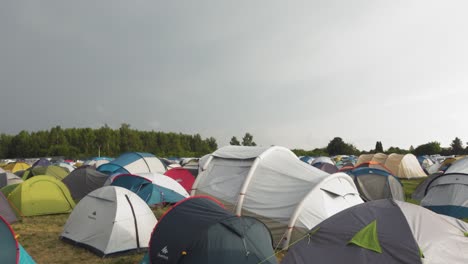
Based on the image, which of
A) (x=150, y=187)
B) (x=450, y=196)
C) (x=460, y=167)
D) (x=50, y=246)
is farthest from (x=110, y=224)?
(x=460, y=167)

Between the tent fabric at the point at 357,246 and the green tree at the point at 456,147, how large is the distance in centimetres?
6218

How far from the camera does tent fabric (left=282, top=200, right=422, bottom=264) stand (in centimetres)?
372

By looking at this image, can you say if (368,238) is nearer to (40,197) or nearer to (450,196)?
(450,196)

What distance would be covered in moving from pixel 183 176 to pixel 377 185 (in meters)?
7.72

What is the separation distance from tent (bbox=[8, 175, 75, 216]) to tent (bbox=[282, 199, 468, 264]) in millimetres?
9200

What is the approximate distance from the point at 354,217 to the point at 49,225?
340 inches

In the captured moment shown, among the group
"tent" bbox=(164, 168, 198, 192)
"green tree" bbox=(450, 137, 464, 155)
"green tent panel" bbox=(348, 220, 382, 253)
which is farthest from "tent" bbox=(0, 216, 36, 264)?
"green tree" bbox=(450, 137, 464, 155)

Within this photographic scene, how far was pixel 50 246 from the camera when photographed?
7383 mm

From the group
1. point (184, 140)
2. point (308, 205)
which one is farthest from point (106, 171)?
point (184, 140)

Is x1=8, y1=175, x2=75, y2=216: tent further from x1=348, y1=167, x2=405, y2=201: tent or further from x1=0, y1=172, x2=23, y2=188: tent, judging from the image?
x1=348, y1=167, x2=405, y2=201: tent

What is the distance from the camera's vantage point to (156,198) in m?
10.8

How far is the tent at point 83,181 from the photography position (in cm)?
1277

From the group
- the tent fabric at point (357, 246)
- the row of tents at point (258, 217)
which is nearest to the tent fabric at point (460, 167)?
the row of tents at point (258, 217)

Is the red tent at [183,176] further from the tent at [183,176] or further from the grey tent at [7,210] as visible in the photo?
the grey tent at [7,210]
